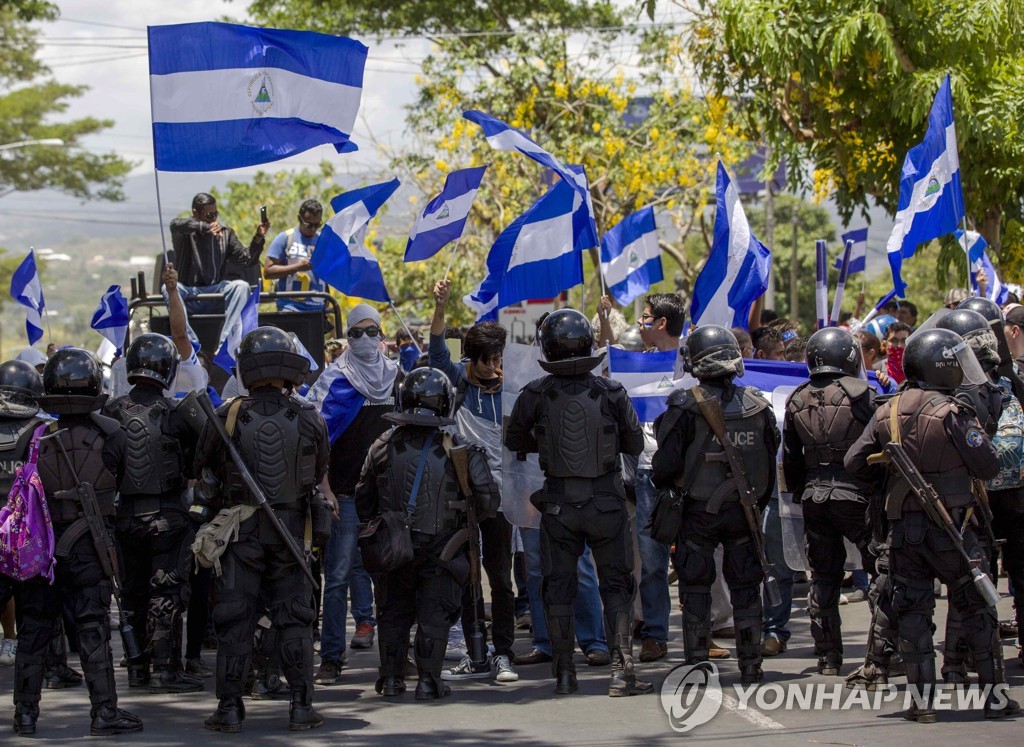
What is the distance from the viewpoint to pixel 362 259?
Answer: 10109mm

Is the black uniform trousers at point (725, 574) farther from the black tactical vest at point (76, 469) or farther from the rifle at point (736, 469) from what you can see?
the black tactical vest at point (76, 469)

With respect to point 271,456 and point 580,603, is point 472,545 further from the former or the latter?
point 271,456

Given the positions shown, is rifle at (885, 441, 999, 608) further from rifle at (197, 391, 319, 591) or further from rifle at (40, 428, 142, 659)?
rifle at (40, 428, 142, 659)

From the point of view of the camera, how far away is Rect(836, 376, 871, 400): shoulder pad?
795 centimetres

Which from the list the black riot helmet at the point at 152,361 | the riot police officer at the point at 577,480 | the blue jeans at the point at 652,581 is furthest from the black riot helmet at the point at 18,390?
the blue jeans at the point at 652,581

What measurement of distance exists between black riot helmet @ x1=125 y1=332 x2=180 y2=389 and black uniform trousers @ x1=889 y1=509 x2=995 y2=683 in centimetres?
411

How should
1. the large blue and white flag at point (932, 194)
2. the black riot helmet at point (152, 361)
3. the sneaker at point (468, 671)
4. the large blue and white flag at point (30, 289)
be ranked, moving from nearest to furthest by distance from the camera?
the black riot helmet at point (152, 361) < the sneaker at point (468, 671) < the large blue and white flag at point (932, 194) < the large blue and white flag at point (30, 289)

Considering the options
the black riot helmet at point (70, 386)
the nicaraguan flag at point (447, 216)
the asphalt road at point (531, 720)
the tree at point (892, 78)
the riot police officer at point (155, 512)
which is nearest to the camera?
the asphalt road at point (531, 720)

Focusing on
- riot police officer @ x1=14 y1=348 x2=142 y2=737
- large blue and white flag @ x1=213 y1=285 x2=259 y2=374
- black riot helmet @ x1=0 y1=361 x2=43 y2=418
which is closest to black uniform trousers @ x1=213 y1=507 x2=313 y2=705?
riot police officer @ x1=14 y1=348 x2=142 y2=737

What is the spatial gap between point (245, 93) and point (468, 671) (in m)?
3.99

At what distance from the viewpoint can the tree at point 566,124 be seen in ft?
82.7

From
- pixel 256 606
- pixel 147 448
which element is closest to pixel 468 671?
pixel 256 606

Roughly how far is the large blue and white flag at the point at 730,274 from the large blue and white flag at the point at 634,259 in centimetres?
231

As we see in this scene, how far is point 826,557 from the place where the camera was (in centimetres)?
813
